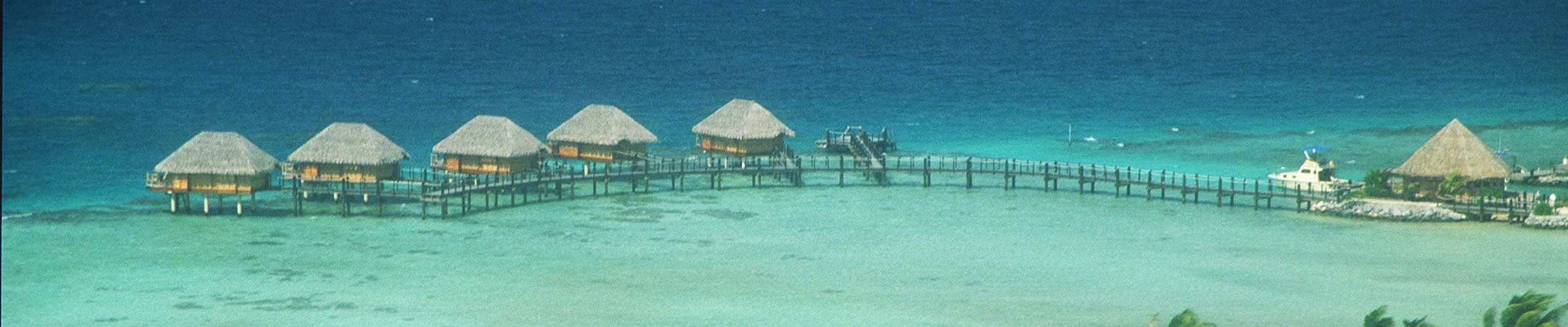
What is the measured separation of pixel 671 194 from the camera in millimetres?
52250

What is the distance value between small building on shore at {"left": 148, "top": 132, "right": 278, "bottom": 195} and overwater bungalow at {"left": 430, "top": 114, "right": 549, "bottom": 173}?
5.55m

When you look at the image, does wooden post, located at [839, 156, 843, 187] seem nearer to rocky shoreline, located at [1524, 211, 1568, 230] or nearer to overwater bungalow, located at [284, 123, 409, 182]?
overwater bungalow, located at [284, 123, 409, 182]

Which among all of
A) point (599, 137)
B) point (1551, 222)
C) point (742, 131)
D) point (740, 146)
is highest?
point (742, 131)

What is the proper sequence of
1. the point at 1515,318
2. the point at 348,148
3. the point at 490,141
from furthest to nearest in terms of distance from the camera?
the point at 490,141
the point at 348,148
the point at 1515,318

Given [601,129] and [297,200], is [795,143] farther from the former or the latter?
[297,200]

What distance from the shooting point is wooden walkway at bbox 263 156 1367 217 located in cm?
4822

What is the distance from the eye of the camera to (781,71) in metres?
100

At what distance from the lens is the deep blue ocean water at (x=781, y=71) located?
72.9m

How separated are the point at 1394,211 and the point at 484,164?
24078mm

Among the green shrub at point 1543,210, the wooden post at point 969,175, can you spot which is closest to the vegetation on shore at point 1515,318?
the green shrub at point 1543,210

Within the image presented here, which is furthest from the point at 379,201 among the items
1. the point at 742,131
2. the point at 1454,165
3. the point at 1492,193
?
the point at 1492,193

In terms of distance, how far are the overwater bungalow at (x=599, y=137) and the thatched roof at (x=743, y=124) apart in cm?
221

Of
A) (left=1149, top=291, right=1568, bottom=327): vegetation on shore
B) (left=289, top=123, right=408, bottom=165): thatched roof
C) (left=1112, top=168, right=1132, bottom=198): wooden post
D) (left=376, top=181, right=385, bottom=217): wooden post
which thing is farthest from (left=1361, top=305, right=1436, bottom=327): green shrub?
(left=289, top=123, right=408, bottom=165): thatched roof

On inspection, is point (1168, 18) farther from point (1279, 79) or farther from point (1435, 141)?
point (1435, 141)
